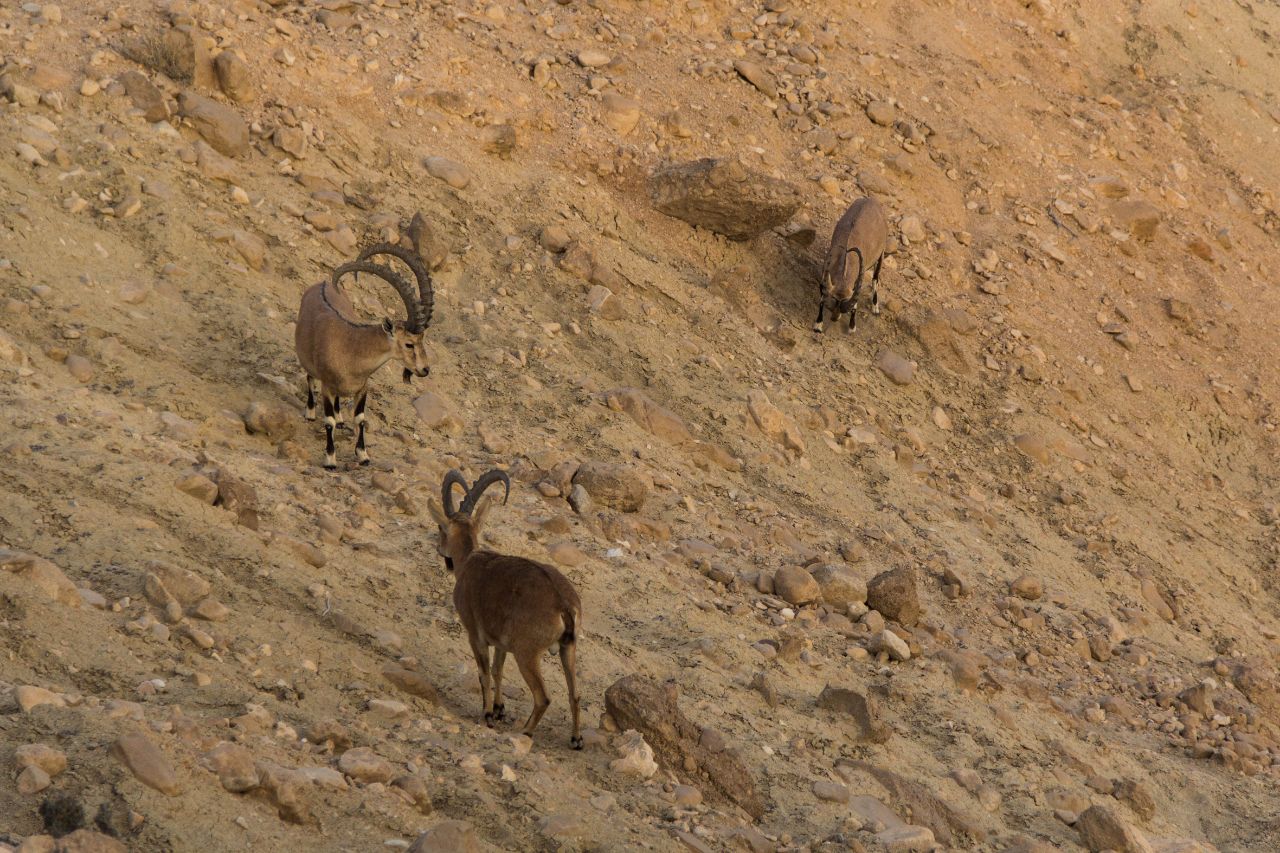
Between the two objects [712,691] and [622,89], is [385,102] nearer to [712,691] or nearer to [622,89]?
[622,89]

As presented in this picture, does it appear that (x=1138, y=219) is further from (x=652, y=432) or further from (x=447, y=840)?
(x=447, y=840)

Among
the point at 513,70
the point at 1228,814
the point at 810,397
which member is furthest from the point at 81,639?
the point at 513,70

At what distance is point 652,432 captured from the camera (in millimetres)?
13852

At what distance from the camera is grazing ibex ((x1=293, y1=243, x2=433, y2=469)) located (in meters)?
11.6

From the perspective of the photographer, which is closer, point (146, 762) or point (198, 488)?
point (146, 762)

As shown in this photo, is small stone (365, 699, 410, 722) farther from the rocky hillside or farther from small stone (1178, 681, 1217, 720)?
small stone (1178, 681, 1217, 720)

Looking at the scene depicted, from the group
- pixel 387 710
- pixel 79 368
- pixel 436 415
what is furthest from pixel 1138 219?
pixel 387 710

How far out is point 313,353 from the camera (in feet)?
38.3

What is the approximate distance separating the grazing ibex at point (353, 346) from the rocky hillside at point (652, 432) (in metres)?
0.46

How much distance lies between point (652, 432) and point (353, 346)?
3460 mm

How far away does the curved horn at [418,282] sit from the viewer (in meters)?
11.2

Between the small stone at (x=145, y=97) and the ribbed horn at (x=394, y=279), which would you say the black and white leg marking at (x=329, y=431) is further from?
the small stone at (x=145, y=97)

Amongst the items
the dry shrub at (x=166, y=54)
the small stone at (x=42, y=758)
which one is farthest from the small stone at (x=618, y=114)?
the small stone at (x=42, y=758)

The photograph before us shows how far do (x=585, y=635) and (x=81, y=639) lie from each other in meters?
3.68
